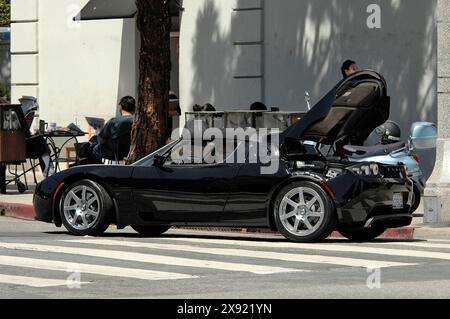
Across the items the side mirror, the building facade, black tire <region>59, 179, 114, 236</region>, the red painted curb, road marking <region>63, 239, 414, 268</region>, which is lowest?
the red painted curb

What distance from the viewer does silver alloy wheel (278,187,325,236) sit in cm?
1559

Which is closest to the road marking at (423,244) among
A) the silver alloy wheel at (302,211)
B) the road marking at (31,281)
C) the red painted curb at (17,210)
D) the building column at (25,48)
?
the silver alloy wheel at (302,211)

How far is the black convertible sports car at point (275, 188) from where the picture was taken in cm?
1567

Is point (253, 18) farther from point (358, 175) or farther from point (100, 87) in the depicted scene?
point (358, 175)

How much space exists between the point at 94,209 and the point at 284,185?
244 cm

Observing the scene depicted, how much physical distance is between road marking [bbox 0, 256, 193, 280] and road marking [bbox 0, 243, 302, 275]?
2.16ft

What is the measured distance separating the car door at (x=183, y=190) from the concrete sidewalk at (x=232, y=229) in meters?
0.46

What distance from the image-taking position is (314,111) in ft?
53.6

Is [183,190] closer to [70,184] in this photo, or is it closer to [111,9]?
[70,184]

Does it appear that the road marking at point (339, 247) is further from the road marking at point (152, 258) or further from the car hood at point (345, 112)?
the road marking at point (152, 258)

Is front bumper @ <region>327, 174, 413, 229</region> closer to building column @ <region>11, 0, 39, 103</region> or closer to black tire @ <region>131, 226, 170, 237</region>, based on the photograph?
black tire @ <region>131, 226, 170, 237</region>

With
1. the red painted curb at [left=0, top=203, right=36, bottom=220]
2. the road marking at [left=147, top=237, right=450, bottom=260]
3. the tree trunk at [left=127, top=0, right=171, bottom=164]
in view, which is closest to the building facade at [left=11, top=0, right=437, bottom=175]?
the tree trunk at [left=127, top=0, right=171, bottom=164]

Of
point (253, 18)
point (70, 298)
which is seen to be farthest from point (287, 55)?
point (70, 298)

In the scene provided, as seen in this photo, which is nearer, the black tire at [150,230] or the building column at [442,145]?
the black tire at [150,230]
